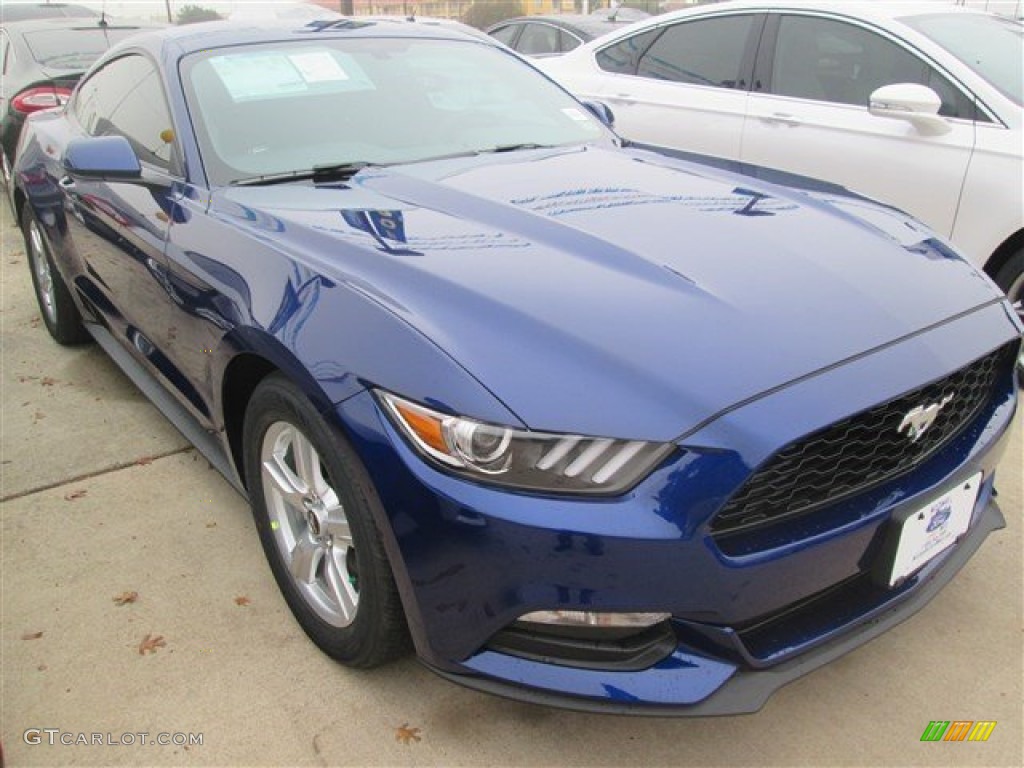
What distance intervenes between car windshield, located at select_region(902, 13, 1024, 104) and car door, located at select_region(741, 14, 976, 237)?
0.46ft

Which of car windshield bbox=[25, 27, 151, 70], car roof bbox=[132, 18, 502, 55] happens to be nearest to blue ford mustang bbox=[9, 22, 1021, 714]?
car roof bbox=[132, 18, 502, 55]

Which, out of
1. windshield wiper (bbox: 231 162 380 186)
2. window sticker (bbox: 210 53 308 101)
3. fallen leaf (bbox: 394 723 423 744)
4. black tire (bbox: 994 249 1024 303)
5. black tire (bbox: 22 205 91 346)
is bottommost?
fallen leaf (bbox: 394 723 423 744)

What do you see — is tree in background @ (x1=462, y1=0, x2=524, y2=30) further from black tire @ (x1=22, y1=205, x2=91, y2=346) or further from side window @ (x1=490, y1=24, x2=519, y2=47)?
black tire @ (x1=22, y1=205, x2=91, y2=346)

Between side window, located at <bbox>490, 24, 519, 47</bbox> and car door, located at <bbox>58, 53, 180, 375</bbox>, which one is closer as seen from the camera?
car door, located at <bbox>58, 53, 180, 375</bbox>

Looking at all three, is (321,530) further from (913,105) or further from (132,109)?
(913,105)

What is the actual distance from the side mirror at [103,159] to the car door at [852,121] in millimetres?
3136

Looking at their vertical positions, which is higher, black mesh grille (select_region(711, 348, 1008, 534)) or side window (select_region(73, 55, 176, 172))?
side window (select_region(73, 55, 176, 172))

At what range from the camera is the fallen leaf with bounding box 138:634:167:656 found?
7.46ft

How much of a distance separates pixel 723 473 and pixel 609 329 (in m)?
0.37

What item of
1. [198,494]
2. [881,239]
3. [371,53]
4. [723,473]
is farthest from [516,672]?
[371,53]

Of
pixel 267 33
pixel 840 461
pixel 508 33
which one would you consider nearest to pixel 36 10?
pixel 508 33

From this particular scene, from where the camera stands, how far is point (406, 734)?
199cm

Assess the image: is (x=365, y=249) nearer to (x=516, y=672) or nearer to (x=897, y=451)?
(x=516, y=672)

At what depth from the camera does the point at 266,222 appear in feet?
7.34
